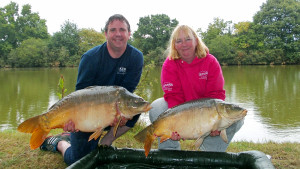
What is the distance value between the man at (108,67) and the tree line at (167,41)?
2637 centimetres

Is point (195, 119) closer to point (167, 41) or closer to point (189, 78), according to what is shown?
point (189, 78)

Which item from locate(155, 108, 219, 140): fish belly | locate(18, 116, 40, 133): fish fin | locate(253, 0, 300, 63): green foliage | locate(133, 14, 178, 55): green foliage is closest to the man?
locate(18, 116, 40, 133): fish fin

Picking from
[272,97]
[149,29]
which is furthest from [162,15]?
[272,97]

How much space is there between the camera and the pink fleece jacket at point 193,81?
2.39 metres

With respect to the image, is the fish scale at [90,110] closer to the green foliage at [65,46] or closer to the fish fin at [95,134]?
the fish fin at [95,134]

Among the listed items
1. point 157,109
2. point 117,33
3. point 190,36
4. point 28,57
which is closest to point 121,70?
point 117,33

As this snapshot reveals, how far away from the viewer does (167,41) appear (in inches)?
1377

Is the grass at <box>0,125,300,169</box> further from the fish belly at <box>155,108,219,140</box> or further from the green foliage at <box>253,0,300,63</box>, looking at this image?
the green foliage at <box>253,0,300,63</box>

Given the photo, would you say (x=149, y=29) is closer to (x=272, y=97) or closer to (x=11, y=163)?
(x=272, y=97)

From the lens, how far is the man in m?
2.22

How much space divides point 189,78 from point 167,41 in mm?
33147

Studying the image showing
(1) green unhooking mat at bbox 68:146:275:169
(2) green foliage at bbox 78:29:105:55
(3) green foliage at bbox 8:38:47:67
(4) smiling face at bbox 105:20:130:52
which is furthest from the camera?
(2) green foliage at bbox 78:29:105:55

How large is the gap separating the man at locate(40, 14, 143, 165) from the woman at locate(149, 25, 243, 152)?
326 mm

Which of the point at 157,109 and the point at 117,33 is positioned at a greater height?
the point at 117,33
